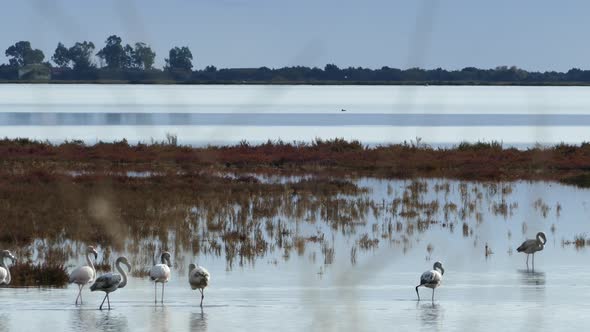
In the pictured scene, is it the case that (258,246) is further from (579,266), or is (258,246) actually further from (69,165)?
(69,165)

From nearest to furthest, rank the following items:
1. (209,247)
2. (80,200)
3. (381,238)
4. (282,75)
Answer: (282,75) → (209,247) → (381,238) → (80,200)

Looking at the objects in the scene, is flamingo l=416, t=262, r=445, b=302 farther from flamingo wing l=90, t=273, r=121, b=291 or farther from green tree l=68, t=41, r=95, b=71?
green tree l=68, t=41, r=95, b=71

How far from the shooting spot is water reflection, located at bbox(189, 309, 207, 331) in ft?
42.0

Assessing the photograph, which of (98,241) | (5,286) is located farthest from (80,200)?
(5,286)

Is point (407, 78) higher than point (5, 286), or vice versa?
point (407, 78)

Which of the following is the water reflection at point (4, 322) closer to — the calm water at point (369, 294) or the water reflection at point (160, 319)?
the calm water at point (369, 294)

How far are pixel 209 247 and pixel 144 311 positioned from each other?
7.88 m

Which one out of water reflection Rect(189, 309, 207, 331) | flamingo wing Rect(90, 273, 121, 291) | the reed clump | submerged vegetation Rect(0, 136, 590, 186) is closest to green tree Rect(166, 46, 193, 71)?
water reflection Rect(189, 309, 207, 331)

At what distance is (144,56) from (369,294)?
1281 cm

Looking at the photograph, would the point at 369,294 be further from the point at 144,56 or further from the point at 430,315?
the point at 144,56

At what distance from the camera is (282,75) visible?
12.2 feet

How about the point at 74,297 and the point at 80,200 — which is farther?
the point at 80,200

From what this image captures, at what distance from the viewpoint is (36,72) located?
4277 millimetres

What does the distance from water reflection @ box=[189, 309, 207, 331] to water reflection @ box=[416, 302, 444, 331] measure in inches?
109
